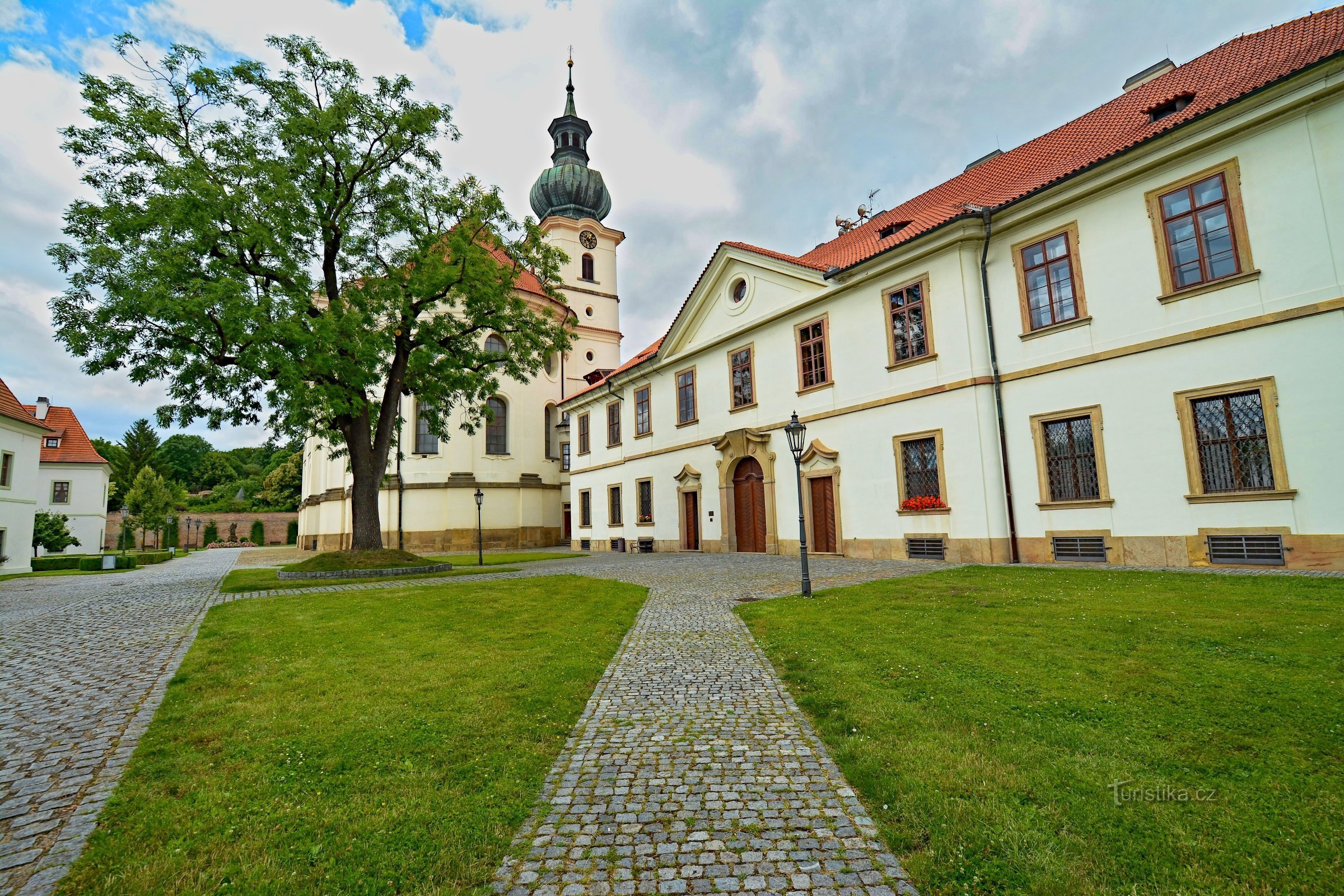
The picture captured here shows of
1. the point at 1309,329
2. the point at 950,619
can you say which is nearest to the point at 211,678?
the point at 950,619

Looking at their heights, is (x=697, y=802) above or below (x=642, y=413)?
below

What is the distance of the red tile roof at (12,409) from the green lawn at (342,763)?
2690cm

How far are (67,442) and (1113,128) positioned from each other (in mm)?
55257

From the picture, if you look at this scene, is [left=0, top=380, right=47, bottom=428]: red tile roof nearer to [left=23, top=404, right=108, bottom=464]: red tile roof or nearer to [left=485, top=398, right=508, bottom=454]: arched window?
[left=23, top=404, right=108, bottom=464]: red tile roof

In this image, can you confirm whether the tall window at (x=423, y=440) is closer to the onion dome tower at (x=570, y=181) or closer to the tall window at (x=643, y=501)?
the tall window at (x=643, y=501)

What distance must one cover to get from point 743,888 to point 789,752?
5.00ft

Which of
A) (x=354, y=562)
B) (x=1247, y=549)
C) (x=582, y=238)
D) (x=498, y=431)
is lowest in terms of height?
(x=1247, y=549)

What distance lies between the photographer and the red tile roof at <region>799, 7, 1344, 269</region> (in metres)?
11.7

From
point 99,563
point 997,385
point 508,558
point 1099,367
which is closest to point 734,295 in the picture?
point 997,385

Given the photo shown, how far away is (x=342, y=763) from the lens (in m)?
3.74

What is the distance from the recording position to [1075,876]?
243 cm

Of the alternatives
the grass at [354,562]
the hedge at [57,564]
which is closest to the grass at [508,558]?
the grass at [354,562]

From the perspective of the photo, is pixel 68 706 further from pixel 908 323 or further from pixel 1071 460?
pixel 908 323
